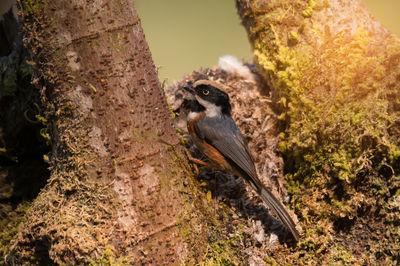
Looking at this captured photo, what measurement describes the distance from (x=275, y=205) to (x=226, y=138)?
80 centimetres

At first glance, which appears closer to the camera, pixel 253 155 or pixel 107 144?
pixel 107 144

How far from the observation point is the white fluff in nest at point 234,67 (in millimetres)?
4066

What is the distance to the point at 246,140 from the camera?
3441mm

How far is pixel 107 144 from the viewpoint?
2.31 metres

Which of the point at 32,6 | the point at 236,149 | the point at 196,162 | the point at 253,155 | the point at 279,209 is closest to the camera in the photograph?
the point at 32,6

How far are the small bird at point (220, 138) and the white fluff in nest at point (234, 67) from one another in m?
0.75

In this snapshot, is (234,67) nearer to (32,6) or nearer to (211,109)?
(211,109)

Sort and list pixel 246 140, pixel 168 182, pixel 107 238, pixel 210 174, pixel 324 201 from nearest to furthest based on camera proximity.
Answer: pixel 107 238, pixel 168 182, pixel 324 201, pixel 210 174, pixel 246 140

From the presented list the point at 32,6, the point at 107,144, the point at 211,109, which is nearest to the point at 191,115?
A: the point at 211,109

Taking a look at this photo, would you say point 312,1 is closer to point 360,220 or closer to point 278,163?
point 278,163

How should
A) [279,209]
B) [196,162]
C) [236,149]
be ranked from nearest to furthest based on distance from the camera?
[279,209] < [196,162] < [236,149]

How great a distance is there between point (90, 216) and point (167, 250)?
582 mm

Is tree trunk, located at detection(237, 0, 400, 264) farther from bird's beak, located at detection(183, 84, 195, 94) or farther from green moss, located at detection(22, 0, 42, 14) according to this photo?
green moss, located at detection(22, 0, 42, 14)

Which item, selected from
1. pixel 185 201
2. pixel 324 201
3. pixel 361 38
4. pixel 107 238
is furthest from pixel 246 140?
pixel 107 238
